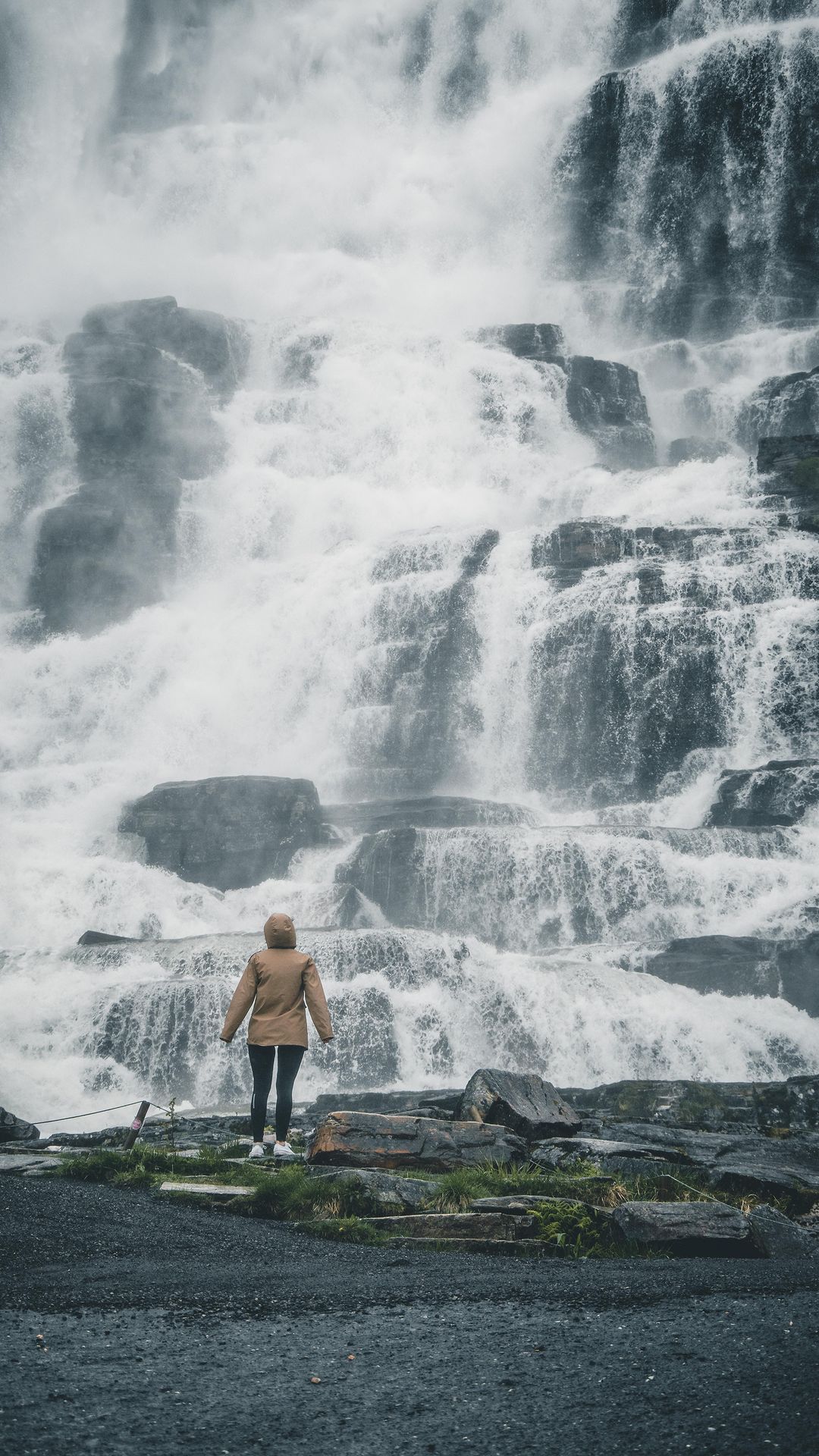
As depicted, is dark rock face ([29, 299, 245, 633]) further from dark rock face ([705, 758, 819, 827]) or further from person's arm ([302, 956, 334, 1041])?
person's arm ([302, 956, 334, 1041])

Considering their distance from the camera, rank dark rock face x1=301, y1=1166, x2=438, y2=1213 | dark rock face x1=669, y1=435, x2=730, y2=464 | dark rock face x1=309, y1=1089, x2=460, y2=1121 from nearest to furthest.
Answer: dark rock face x1=301, y1=1166, x2=438, y2=1213 → dark rock face x1=309, y1=1089, x2=460, y2=1121 → dark rock face x1=669, y1=435, x2=730, y2=464

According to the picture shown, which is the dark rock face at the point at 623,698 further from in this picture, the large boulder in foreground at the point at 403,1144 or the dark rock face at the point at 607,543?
the large boulder in foreground at the point at 403,1144

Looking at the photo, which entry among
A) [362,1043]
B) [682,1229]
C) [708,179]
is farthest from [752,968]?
[708,179]

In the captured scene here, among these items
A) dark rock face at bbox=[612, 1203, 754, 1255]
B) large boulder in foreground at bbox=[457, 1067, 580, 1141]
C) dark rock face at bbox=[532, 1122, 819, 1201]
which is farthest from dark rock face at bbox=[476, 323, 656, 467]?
dark rock face at bbox=[612, 1203, 754, 1255]

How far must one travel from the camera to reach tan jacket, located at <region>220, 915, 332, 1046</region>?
8164 millimetres

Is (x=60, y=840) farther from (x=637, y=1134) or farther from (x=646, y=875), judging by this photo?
(x=637, y=1134)

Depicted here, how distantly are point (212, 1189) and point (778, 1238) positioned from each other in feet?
11.7

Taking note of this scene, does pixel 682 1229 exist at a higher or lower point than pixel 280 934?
lower

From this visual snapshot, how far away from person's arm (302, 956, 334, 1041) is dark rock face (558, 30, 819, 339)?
210 ft

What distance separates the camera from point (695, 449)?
5050 centimetres

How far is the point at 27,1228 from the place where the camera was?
5.71 meters

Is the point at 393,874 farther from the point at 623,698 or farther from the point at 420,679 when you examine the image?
the point at 420,679

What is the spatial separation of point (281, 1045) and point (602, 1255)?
132 inches

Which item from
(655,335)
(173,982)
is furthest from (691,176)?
(173,982)
